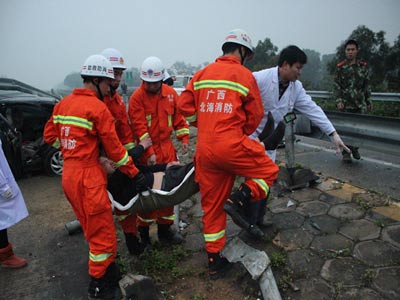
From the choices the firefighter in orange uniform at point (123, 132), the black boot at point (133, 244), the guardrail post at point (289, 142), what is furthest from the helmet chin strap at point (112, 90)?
the guardrail post at point (289, 142)

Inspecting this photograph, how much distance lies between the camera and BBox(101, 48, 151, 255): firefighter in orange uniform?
292cm

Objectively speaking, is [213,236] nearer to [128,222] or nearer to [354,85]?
[128,222]

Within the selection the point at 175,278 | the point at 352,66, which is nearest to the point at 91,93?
the point at 175,278

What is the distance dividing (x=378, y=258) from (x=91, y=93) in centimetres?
279

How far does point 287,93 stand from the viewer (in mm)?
3010

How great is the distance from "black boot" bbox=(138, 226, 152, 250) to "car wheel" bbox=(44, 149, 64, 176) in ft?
10.6

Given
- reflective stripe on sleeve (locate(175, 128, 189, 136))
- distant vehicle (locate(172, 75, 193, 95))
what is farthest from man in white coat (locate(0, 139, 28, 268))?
distant vehicle (locate(172, 75, 193, 95))

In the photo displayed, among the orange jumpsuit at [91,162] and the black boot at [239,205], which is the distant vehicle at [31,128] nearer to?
the orange jumpsuit at [91,162]

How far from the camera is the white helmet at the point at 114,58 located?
123 inches

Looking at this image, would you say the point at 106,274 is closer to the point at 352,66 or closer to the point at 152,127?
the point at 152,127

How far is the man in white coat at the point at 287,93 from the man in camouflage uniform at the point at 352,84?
240cm

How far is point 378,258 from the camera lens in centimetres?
267

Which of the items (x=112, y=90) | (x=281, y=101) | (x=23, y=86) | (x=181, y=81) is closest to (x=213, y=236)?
(x=281, y=101)

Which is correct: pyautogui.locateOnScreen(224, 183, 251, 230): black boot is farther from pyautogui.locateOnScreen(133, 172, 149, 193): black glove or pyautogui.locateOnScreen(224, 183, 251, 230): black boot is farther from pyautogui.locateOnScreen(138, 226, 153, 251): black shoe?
pyautogui.locateOnScreen(138, 226, 153, 251): black shoe
